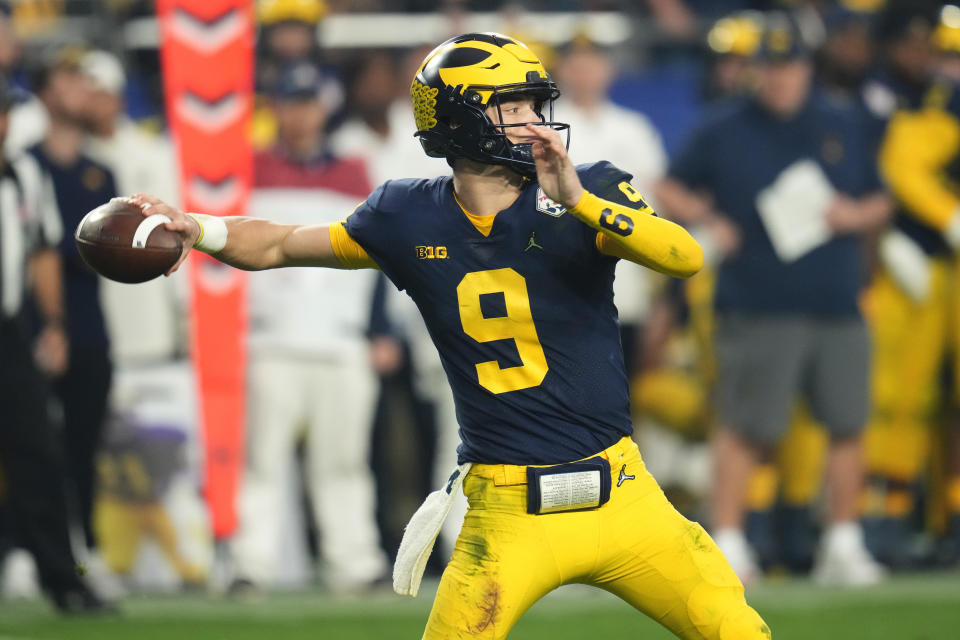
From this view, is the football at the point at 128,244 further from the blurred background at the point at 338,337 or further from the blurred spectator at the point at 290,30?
the blurred spectator at the point at 290,30

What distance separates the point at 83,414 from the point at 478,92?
3907mm

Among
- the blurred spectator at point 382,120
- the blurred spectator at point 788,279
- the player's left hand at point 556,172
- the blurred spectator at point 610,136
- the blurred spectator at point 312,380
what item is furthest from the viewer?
the blurred spectator at point 610,136

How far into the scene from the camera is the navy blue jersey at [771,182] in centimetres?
715

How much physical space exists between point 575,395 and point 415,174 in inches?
152

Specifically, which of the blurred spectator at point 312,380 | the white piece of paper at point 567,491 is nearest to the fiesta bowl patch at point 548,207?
the white piece of paper at point 567,491

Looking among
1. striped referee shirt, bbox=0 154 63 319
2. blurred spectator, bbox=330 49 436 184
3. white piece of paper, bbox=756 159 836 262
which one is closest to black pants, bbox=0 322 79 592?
striped referee shirt, bbox=0 154 63 319

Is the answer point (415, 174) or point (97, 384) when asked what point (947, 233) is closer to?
point (415, 174)

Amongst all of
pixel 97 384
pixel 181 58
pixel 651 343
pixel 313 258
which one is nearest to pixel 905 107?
pixel 651 343

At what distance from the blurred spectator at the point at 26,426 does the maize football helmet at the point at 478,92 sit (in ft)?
10.4

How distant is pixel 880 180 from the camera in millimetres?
7336

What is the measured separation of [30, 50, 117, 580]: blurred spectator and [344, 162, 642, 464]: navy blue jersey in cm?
358

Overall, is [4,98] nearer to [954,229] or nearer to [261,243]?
[261,243]

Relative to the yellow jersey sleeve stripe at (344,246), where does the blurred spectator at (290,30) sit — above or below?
above

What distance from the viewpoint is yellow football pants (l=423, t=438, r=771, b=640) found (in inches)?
142
